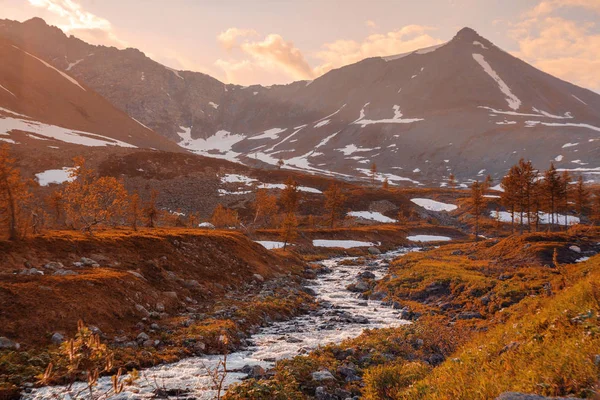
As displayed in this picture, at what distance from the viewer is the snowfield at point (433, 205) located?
408 feet

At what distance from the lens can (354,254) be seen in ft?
220

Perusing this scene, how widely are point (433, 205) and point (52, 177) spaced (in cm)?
11962

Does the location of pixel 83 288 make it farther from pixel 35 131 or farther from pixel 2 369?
pixel 35 131

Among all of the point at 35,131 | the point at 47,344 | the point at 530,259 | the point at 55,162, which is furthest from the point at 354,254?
the point at 35,131

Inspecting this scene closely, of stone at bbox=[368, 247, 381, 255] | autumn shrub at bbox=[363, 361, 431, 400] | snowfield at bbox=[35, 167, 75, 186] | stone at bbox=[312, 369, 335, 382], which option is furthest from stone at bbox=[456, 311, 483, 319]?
snowfield at bbox=[35, 167, 75, 186]

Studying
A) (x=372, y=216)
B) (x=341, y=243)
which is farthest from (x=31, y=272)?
(x=372, y=216)

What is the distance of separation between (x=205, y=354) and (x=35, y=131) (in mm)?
173394

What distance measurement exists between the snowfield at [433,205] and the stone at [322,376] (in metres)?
118

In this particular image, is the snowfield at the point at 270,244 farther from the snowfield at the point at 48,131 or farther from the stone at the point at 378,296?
the snowfield at the point at 48,131

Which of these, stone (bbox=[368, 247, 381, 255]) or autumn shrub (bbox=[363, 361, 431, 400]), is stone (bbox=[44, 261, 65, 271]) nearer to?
autumn shrub (bbox=[363, 361, 431, 400])

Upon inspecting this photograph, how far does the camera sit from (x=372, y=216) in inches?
4193

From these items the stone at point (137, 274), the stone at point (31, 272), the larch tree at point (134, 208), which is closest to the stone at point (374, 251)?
the larch tree at point (134, 208)

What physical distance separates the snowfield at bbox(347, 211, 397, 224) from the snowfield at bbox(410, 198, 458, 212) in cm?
2450

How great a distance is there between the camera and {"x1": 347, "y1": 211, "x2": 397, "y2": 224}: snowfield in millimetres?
103381
